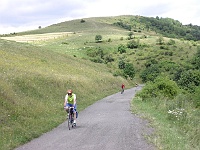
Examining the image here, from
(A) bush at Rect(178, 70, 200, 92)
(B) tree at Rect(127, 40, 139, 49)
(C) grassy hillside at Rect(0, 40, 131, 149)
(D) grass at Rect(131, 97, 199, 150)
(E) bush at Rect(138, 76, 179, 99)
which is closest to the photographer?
(D) grass at Rect(131, 97, 199, 150)

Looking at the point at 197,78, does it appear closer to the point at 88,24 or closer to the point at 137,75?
the point at 137,75

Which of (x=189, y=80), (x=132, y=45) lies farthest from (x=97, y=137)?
(x=132, y=45)

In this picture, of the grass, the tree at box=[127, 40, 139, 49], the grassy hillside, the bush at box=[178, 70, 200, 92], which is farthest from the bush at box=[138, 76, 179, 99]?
the tree at box=[127, 40, 139, 49]

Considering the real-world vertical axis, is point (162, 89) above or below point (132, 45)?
above

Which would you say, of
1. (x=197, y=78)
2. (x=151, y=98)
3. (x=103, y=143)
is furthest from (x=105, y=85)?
(x=103, y=143)

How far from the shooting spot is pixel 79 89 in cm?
3997

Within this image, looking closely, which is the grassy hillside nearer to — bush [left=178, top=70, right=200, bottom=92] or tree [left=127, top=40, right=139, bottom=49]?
bush [left=178, top=70, right=200, bottom=92]

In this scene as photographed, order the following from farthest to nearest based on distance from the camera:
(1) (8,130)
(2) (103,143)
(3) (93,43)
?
(3) (93,43)
(1) (8,130)
(2) (103,143)

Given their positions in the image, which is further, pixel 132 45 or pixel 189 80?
pixel 132 45

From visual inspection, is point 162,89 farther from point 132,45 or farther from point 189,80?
point 132,45

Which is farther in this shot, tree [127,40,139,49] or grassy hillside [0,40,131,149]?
tree [127,40,139,49]

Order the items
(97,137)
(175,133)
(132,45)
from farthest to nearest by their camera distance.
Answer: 1. (132,45)
2. (175,133)
3. (97,137)

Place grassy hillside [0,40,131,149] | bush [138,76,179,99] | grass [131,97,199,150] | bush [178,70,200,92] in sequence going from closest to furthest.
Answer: grass [131,97,199,150], grassy hillside [0,40,131,149], bush [138,76,179,99], bush [178,70,200,92]

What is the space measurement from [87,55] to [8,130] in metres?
80.0
